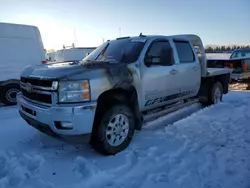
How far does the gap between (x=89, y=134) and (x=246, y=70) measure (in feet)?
29.5

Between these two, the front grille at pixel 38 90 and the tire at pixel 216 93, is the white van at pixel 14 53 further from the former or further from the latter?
the tire at pixel 216 93

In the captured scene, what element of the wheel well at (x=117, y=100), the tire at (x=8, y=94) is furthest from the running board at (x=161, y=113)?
the tire at (x=8, y=94)

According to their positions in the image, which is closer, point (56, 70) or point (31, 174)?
point (31, 174)

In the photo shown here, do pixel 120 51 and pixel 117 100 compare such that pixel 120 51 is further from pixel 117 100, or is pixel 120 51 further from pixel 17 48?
pixel 17 48

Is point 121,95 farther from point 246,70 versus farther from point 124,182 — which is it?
point 246,70

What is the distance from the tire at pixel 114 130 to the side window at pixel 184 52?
217 cm

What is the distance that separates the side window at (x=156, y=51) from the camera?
176 inches

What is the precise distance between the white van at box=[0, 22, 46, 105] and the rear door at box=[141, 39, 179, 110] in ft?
16.4

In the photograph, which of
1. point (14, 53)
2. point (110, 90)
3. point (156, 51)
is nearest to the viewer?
point (110, 90)

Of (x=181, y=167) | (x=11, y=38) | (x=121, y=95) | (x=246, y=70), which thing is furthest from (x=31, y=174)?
(x=246, y=70)

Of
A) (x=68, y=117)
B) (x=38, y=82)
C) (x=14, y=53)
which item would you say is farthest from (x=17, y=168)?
(x=14, y=53)

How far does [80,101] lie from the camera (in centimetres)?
335

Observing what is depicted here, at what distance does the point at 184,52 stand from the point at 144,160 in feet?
9.97

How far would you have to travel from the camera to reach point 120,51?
4.62 meters
